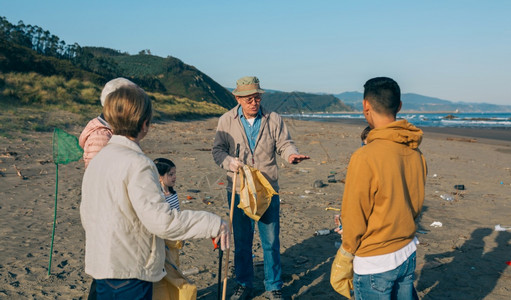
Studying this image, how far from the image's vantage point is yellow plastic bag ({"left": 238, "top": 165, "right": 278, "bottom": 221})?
3.77 metres

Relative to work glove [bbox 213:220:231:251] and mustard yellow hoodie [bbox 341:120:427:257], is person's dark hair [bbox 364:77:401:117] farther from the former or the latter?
work glove [bbox 213:220:231:251]

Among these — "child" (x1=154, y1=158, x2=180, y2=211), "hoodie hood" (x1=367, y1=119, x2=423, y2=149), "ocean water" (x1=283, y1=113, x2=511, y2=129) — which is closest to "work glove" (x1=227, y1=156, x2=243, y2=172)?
"child" (x1=154, y1=158, x2=180, y2=211)

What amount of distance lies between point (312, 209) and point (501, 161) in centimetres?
1053

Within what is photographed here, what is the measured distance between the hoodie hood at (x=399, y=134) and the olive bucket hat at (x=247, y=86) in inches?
71.2

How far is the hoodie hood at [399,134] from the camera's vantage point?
2.35m

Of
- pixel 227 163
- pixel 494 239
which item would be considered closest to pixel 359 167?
pixel 227 163

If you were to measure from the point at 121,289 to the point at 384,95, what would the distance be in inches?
74.3

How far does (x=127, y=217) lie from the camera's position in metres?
2.14

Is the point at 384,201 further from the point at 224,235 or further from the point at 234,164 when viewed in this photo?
the point at 234,164

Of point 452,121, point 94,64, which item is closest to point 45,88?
point 94,64

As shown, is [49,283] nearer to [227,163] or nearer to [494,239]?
[227,163]

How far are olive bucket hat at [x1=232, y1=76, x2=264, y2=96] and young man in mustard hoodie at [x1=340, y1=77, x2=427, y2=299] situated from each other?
171 cm

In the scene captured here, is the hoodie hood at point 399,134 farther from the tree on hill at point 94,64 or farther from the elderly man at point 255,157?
the tree on hill at point 94,64

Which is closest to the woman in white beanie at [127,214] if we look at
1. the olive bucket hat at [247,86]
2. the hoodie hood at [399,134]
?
the hoodie hood at [399,134]
